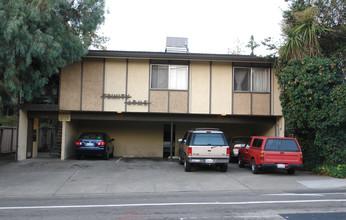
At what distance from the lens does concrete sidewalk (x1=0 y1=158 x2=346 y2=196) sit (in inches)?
418

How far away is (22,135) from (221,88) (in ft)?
37.8

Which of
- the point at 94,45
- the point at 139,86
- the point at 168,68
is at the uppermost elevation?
the point at 94,45

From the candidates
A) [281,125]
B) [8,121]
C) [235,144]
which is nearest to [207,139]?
[235,144]

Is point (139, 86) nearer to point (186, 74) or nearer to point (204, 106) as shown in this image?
point (186, 74)

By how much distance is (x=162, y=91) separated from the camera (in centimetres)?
1753

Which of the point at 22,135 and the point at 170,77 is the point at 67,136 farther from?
the point at 170,77

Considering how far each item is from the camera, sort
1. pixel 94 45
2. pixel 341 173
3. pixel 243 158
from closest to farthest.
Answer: pixel 341 173, pixel 243 158, pixel 94 45

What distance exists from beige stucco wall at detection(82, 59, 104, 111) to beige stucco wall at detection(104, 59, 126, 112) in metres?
0.39

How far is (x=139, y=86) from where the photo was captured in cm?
1742

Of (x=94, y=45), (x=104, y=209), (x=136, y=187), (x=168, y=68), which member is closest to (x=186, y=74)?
(x=168, y=68)

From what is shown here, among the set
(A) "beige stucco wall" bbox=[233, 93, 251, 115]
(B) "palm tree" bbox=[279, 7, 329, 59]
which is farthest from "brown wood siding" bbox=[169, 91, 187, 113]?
(B) "palm tree" bbox=[279, 7, 329, 59]

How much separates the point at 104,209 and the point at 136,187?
3.43m

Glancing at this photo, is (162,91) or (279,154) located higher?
(162,91)

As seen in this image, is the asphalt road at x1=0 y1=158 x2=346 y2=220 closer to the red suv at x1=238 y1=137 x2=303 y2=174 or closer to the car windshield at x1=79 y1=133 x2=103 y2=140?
the red suv at x1=238 y1=137 x2=303 y2=174
